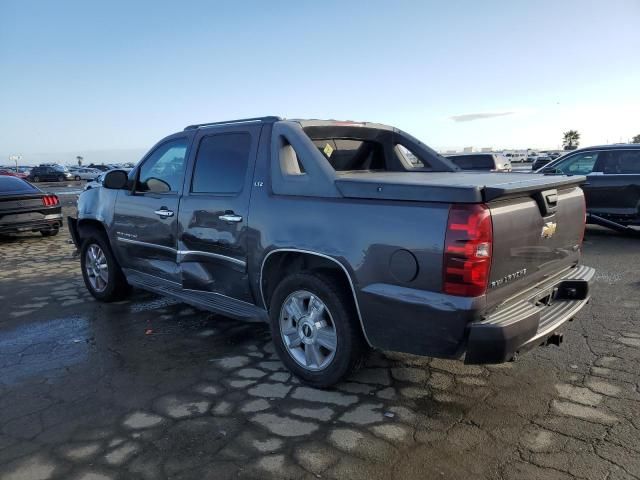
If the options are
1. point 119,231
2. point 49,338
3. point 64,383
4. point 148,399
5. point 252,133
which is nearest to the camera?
point 148,399

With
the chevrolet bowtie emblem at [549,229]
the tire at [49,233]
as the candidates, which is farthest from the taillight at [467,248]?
the tire at [49,233]

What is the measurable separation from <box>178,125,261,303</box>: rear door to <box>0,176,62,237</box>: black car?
792 centimetres

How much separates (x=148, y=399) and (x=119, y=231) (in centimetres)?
251

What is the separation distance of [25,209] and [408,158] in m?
9.12

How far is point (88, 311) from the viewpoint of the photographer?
578 cm

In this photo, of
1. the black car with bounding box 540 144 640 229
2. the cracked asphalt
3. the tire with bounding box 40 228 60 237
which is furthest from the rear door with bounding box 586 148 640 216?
the tire with bounding box 40 228 60 237

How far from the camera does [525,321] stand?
3012 mm

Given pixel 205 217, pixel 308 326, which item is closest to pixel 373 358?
pixel 308 326

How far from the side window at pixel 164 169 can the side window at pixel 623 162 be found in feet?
28.2

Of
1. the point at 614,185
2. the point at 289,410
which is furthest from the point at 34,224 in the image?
the point at 614,185

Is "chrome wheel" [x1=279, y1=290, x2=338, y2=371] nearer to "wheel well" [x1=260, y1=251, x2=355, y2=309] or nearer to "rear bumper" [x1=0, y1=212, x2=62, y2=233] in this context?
"wheel well" [x1=260, y1=251, x2=355, y2=309]

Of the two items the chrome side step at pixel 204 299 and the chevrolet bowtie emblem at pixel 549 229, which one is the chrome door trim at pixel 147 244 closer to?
the chrome side step at pixel 204 299

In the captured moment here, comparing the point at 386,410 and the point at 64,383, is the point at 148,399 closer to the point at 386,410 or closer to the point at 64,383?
the point at 64,383

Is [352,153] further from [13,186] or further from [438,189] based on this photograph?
[13,186]
